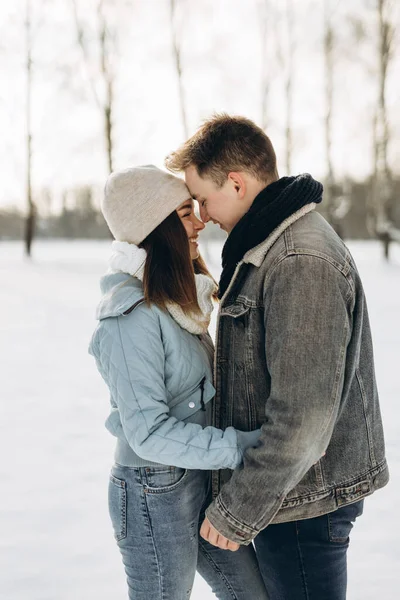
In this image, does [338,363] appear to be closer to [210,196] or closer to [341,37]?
[210,196]

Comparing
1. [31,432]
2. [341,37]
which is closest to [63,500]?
[31,432]

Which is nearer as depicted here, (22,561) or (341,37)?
(22,561)

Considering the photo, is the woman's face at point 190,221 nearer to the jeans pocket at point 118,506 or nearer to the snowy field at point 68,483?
the jeans pocket at point 118,506

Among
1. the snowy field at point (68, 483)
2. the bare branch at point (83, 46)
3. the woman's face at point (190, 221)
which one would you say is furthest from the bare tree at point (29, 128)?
the woman's face at point (190, 221)

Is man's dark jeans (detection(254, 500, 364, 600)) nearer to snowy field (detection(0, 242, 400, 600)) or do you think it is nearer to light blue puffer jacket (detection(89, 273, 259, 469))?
light blue puffer jacket (detection(89, 273, 259, 469))

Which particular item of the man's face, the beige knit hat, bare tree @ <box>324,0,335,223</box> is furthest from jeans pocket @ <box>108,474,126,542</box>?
bare tree @ <box>324,0,335,223</box>

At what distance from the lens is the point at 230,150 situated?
65.0 inches

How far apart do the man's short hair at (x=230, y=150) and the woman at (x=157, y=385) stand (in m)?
0.14

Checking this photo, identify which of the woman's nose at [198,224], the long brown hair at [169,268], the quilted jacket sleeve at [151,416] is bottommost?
the quilted jacket sleeve at [151,416]

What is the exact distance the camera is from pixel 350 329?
1.56m

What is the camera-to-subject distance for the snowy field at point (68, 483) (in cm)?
274

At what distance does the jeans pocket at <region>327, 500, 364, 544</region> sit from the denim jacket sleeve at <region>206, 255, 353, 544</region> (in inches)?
8.9

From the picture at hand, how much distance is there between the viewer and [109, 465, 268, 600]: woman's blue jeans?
1.72 meters

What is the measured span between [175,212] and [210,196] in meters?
0.13
